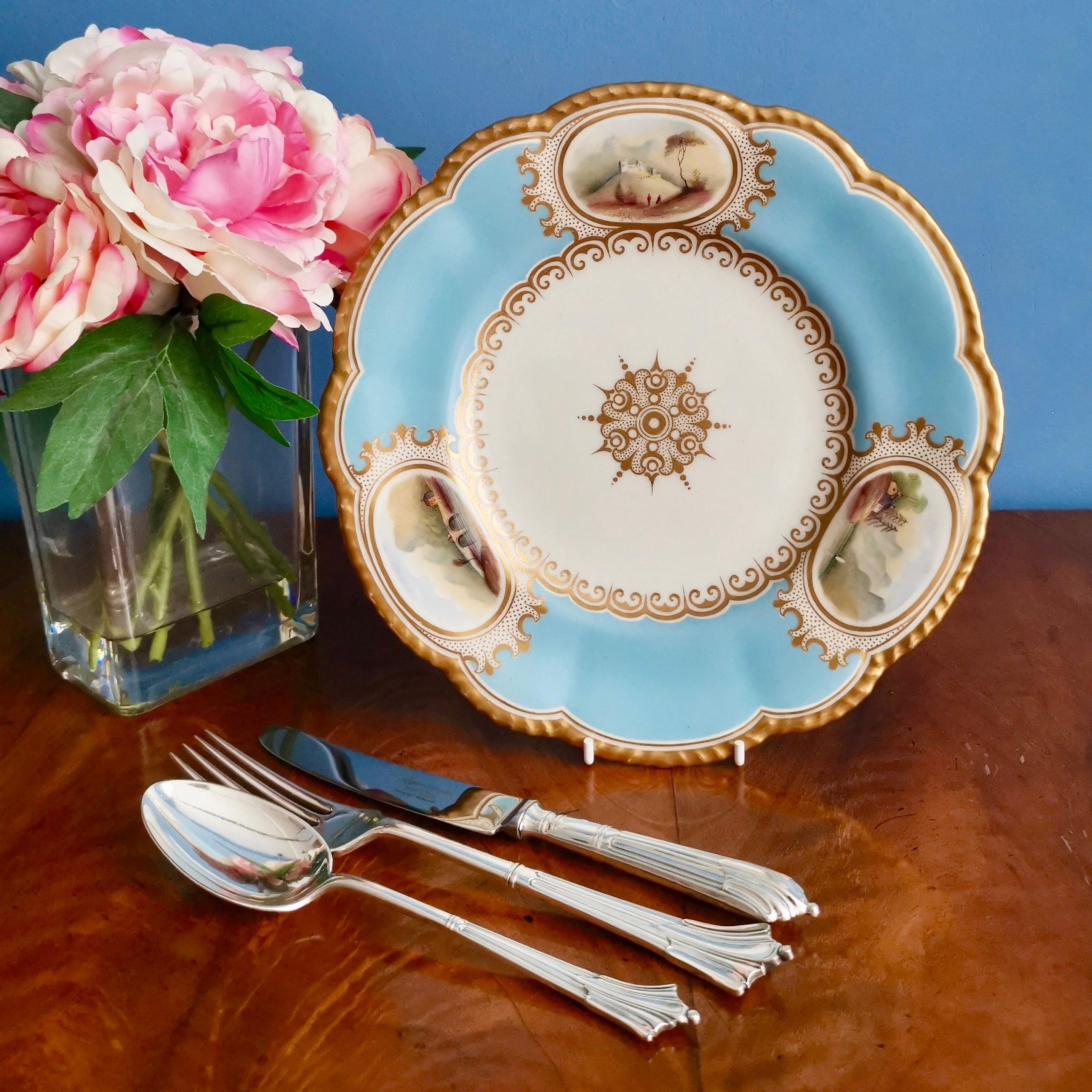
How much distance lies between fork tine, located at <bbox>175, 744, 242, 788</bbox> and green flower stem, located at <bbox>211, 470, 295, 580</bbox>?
5.4 inches

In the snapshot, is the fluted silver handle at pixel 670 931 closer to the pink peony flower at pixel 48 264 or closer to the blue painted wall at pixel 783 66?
the pink peony flower at pixel 48 264

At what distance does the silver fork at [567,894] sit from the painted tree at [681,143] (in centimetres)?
37

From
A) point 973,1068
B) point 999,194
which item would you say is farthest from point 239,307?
point 999,194

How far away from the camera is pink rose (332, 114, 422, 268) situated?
56cm

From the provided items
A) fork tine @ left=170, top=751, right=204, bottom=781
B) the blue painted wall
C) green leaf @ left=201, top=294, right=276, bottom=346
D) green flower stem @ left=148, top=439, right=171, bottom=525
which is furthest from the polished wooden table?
the blue painted wall

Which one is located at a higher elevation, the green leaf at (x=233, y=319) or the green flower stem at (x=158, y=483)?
the green leaf at (x=233, y=319)

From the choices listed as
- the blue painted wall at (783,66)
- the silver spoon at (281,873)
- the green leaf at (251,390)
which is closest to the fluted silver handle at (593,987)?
the silver spoon at (281,873)

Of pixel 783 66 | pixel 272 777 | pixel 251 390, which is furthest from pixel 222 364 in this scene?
pixel 783 66

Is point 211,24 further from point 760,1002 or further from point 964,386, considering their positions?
point 760,1002

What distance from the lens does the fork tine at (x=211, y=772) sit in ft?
1.81

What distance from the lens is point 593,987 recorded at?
0.42 meters

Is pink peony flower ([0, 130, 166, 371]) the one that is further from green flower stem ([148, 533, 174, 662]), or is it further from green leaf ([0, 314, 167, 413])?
green flower stem ([148, 533, 174, 662])

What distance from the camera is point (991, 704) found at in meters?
0.63

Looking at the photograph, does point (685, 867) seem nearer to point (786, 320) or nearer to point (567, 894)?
point (567, 894)
